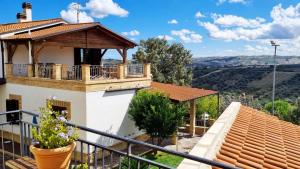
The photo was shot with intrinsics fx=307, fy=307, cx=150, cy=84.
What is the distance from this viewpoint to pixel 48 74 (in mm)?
15016

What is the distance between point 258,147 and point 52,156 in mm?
3196

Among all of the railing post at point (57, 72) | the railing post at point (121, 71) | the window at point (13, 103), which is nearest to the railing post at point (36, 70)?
the railing post at point (57, 72)

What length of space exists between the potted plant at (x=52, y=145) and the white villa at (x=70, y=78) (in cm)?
914

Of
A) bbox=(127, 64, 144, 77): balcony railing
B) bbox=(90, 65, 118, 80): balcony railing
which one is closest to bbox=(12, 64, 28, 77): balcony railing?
bbox=(90, 65, 118, 80): balcony railing

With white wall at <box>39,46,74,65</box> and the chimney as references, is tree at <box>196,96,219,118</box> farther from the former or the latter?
the chimney

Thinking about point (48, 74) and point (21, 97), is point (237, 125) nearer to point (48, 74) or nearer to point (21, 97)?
point (48, 74)

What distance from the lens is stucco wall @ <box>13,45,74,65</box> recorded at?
16562mm

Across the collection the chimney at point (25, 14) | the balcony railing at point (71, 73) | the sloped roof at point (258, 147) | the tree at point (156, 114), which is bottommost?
the tree at point (156, 114)

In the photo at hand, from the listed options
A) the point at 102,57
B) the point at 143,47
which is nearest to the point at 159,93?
the point at 102,57

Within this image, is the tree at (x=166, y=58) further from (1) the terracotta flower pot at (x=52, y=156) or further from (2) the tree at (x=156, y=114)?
(1) the terracotta flower pot at (x=52, y=156)

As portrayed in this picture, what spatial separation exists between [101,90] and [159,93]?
2855 millimetres

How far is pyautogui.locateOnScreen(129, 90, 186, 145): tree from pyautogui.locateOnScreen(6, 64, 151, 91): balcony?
4.23 feet

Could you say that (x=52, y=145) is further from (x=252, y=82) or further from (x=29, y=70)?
(x=252, y=82)

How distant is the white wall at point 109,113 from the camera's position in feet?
44.6
